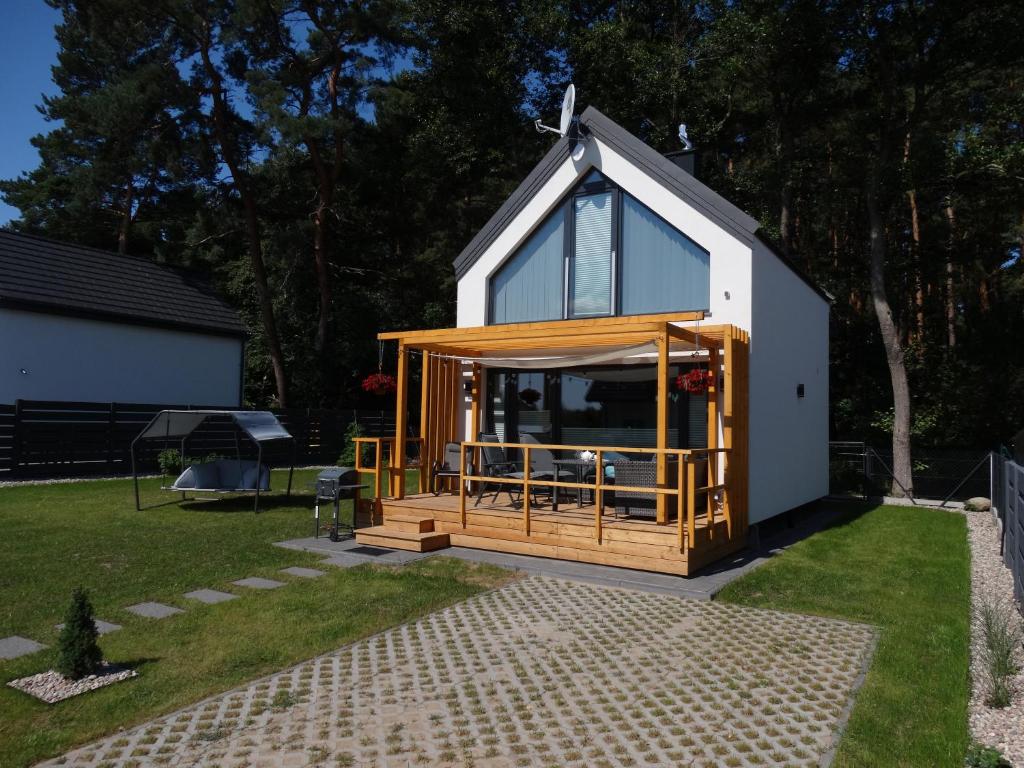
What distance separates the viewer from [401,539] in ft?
29.9

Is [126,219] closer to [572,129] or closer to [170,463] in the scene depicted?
[170,463]

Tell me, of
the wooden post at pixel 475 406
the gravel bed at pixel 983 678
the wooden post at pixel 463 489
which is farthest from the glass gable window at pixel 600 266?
the gravel bed at pixel 983 678

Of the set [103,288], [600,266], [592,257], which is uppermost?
[103,288]

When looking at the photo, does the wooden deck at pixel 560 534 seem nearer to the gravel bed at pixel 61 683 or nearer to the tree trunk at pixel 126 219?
the gravel bed at pixel 61 683

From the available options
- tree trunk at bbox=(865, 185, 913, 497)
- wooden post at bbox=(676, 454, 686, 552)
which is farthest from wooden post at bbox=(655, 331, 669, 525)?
tree trunk at bbox=(865, 185, 913, 497)

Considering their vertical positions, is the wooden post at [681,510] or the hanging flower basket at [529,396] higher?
the hanging flower basket at [529,396]

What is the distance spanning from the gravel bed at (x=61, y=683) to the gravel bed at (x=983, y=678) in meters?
5.24

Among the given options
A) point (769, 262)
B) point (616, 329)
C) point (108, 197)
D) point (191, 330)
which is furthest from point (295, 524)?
point (108, 197)

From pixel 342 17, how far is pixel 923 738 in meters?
25.5

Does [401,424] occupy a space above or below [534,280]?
below

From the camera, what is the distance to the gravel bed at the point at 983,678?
412cm

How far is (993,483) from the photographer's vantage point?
46.8 feet

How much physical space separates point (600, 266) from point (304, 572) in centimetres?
625

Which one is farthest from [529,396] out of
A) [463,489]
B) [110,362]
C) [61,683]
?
[110,362]
